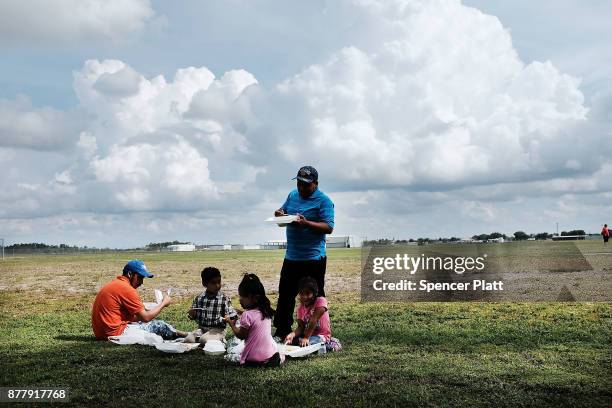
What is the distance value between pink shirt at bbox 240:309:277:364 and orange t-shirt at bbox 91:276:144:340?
8.02ft

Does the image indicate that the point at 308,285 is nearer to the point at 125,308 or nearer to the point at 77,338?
the point at 125,308

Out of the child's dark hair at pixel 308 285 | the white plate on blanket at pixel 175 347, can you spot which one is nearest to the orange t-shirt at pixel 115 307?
→ the white plate on blanket at pixel 175 347

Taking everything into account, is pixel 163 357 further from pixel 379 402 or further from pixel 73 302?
pixel 73 302

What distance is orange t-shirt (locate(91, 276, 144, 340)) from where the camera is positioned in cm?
905

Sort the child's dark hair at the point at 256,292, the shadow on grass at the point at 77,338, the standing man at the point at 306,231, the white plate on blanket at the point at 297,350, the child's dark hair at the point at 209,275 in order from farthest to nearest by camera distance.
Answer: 1. the shadow on grass at the point at 77,338
2. the child's dark hair at the point at 209,275
3. the standing man at the point at 306,231
4. the white plate on blanket at the point at 297,350
5. the child's dark hair at the point at 256,292

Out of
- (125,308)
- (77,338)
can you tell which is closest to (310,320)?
(125,308)

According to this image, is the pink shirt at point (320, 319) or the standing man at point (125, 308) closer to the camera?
the pink shirt at point (320, 319)

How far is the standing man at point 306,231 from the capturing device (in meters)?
8.19

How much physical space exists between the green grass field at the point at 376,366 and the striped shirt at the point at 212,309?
807 mm

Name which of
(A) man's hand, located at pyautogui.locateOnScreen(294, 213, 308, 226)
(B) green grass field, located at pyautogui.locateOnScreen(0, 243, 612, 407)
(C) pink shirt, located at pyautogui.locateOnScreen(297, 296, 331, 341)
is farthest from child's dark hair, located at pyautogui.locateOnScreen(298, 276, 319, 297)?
(B) green grass field, located at pyautogui.locateOnScreen(0, 243, 612, 407)

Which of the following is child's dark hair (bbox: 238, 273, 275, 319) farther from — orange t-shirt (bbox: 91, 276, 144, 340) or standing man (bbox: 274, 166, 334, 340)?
orange t-shirt (bbox: 91, 276, 144, 340)

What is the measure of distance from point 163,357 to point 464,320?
18.6 ft

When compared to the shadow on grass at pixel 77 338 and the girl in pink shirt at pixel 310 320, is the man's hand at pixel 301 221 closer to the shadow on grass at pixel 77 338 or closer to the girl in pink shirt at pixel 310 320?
the girl in pink shirt at pixel 310 320

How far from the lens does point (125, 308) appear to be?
30.1 feet
